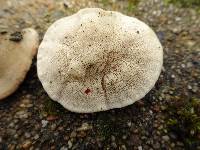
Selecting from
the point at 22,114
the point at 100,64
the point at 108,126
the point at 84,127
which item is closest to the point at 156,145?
the point at 108,126

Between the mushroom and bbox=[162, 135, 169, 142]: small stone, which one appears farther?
the mushroom

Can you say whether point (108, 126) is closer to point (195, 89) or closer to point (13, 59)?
point (195, 89)

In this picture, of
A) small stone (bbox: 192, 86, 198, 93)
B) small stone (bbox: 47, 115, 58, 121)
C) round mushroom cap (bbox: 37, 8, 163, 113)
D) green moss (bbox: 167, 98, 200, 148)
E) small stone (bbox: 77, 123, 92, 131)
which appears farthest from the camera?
small stone (bbox: 192, 86, 198, 93)

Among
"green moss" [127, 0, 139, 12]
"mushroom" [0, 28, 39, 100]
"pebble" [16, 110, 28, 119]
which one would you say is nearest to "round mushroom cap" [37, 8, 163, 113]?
"mushroom" [0, 28, 39, 100]

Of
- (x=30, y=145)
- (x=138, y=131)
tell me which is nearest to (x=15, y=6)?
(x=30, y=145)

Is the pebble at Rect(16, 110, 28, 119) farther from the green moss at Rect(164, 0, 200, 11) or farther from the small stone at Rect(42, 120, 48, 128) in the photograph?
the green moss at Rect(164, 0, 200, 11)

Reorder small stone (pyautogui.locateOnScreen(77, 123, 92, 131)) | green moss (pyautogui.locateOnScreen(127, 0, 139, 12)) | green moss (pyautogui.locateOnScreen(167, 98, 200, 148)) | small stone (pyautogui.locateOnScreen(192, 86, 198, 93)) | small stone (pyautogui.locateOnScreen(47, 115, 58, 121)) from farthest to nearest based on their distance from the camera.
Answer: green moss (pyautogui.locateOnScreen(127, 0, 139, 12)), small stone (pyautogui.locateOnScreen(192, 86, 198, 93)), small stone (pyautogui.locateOnScreen(47, 115, 58, 121)), small stone (pyautogui.locateOnScreen(77, 123, 92, 131)), green moss (pyautogui.locateOnScreen(167, 98, 200, 148))

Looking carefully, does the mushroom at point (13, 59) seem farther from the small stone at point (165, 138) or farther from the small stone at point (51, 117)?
the small stone at point (165, 138)
